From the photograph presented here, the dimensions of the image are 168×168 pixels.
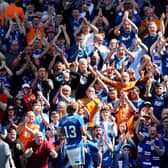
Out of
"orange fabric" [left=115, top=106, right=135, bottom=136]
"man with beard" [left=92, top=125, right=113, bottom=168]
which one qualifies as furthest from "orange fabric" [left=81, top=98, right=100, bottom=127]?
"man with beard" [left=92, top=125, right=113, bottom=168]

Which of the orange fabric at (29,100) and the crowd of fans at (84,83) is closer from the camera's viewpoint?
the crowd of fans at (84,83)

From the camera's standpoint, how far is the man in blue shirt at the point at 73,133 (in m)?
17.4

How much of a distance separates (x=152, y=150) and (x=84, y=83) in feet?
10.3

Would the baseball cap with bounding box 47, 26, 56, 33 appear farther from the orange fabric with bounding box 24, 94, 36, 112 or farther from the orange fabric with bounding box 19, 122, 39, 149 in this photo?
the orange fabric with bounding box 19, 122, 39, 149

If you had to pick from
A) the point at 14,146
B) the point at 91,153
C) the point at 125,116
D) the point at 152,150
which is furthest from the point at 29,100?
the point at 152,150

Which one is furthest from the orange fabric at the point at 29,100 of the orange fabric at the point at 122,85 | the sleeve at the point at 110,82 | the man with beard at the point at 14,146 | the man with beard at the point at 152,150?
the man with beard at the point at 152,150

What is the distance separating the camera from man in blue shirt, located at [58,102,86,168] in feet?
57.0

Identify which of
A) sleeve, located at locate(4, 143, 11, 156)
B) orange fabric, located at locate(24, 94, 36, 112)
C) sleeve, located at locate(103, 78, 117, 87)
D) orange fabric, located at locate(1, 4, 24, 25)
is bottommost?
sleeve, located at locate(4, 143, 11, 156)

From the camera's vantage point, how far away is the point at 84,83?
20.5 m

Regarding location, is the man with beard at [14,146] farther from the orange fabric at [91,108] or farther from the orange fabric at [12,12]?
the orange fabric at [12,12]

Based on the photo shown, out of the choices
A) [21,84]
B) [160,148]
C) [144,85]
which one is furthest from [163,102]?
[21,84]

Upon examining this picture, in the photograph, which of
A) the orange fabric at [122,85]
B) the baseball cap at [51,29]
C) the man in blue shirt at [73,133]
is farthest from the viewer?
the baseball cap at [51,29]

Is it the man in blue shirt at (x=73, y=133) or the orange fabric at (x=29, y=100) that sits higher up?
the orange fabric at (x=29, y=100)

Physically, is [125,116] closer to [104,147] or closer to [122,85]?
[122,85]
